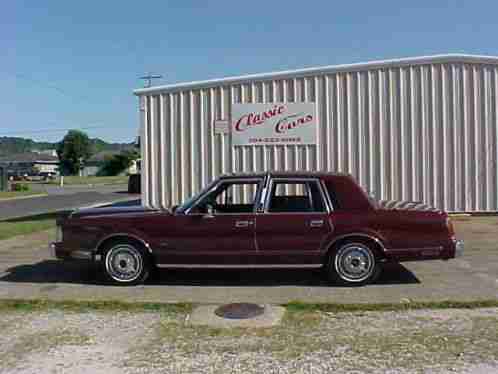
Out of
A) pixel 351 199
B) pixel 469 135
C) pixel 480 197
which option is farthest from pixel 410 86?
pixel 351 199

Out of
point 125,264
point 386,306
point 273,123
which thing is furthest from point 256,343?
point 273,123

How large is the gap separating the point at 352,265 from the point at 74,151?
104 meters

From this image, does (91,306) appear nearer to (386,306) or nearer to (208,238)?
(208,238)

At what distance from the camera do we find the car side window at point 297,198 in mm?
7344

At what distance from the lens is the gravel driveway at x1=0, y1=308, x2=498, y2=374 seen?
440 centimetres

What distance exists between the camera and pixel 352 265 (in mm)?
7258

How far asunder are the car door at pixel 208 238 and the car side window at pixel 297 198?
273 millimetres

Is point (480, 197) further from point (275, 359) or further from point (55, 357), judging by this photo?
point (55, 357)

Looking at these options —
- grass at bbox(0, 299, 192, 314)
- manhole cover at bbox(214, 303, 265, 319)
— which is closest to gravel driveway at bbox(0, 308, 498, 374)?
grass at bbox(0, 299, 192, 314)

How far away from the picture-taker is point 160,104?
1452cm

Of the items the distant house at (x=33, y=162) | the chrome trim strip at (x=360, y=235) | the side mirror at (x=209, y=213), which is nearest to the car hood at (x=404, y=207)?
the chrome trim strip at (x=360, y=235)

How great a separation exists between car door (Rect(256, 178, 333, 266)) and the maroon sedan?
0.5 inches

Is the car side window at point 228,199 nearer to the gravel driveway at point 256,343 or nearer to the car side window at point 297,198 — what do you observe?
the car side window at point 297,198

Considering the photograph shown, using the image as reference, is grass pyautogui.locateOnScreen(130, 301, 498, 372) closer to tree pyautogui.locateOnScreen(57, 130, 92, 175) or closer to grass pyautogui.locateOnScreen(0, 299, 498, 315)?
grass pyautogui.locateOnScreen(0, 299, 498, 315)
